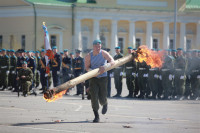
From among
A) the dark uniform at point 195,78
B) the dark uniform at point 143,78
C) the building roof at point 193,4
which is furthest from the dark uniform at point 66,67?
the building roof at point 193,4

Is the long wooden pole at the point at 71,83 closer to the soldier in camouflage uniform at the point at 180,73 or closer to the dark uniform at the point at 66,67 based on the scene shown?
the soldier in camouflage uniform at the point at 180,73

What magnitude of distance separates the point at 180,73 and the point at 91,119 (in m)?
8.65

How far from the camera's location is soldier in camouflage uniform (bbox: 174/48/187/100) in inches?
797

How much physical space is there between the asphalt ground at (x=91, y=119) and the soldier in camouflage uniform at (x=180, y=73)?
12.1ft

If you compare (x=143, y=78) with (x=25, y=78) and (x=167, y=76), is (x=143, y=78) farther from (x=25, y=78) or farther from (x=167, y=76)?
(x=25, y=78)

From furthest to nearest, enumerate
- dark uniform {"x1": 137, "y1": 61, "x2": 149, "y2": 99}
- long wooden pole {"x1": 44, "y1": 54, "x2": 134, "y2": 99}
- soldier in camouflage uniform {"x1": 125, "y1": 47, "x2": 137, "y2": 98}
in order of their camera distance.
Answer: soldier in camouflage uniform {"x1": 125, "y1": 47, "x2": 137, "y2": 98} < dark uniform {"x1": 137, "y1": 61, "x2": 149, "y2": 99} < long wooden pole {"x1": 44, "y1": 54, "x2": 134, "y2": 99}

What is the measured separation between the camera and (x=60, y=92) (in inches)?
440

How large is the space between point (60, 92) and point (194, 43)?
62224mm

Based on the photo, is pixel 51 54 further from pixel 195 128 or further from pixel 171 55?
pixel 195 128

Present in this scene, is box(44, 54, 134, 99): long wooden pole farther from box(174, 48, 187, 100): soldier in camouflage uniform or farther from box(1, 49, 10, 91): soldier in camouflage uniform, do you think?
box(1, 49, 10, 91): soldier in camouflage uniform

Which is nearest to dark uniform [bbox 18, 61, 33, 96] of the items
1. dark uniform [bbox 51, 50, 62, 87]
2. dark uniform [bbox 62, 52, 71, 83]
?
dark uniform [bbox 51, 50, 62, 87]

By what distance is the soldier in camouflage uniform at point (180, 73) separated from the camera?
2025 cm

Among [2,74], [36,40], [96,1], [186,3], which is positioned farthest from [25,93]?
[186,3]

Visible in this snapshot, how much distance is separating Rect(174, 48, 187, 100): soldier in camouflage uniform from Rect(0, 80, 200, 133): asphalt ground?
370cm
